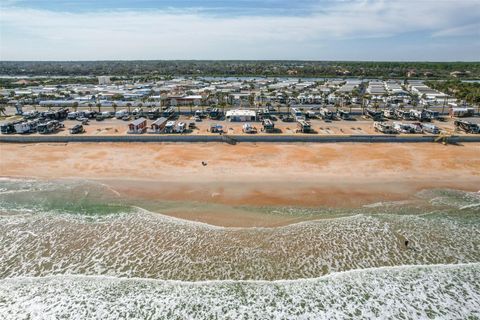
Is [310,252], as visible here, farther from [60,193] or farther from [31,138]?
[31,138]

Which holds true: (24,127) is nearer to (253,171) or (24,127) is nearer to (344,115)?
(253,171)

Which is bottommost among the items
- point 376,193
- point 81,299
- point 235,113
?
point 81,299

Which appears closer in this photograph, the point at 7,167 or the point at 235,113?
the point at 7,167

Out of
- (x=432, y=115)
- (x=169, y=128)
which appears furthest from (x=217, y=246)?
(x=432, y=115)

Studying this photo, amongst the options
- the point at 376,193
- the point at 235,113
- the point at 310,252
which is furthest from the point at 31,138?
the point at 376,193

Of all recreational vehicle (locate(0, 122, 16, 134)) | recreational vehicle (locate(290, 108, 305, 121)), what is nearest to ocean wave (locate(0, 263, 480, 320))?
recreational vehicle (locate(0, 122, 16, 134))

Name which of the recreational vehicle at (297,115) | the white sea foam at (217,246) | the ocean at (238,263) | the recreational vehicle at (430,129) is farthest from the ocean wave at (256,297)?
the recreational vehicle at (297,115)
